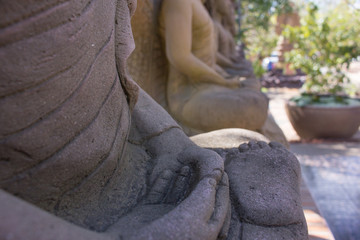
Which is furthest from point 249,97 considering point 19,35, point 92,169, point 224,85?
point 19,35

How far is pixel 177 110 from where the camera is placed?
2.29 meters

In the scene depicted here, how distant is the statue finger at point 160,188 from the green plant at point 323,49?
358cm

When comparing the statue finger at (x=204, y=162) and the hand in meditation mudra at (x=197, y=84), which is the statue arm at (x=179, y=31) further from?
the statue finger at (x=204, y=162)

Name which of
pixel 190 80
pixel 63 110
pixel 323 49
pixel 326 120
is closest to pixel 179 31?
pixel 190 80

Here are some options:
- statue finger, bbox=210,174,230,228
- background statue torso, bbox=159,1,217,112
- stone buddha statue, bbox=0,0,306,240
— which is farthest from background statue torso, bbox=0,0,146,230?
background statue torso, bbox=159,1,217,112

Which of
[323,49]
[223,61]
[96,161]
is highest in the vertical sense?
[96,161]

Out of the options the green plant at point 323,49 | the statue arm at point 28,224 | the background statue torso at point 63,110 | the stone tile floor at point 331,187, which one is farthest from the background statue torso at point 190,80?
the green plant at point 323,49

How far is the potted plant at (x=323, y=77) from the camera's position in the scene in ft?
12.7

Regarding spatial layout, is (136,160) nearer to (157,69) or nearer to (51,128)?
(51,128)

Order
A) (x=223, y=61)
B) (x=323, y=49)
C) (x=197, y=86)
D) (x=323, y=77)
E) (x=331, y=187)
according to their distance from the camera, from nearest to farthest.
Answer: (x=197, y=86) → (x=331, y=187) → (x=223, y=61) → (x=323, y=49) → (x=323, y=77)

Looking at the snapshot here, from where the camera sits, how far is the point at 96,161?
81 cm

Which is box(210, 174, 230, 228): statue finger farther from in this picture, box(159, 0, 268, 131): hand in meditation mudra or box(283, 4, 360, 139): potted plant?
box(283, 4, 360, 139): potted plant

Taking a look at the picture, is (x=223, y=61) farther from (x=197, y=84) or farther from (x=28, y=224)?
(x=28, y=224)

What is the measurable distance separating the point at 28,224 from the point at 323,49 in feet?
15.1
